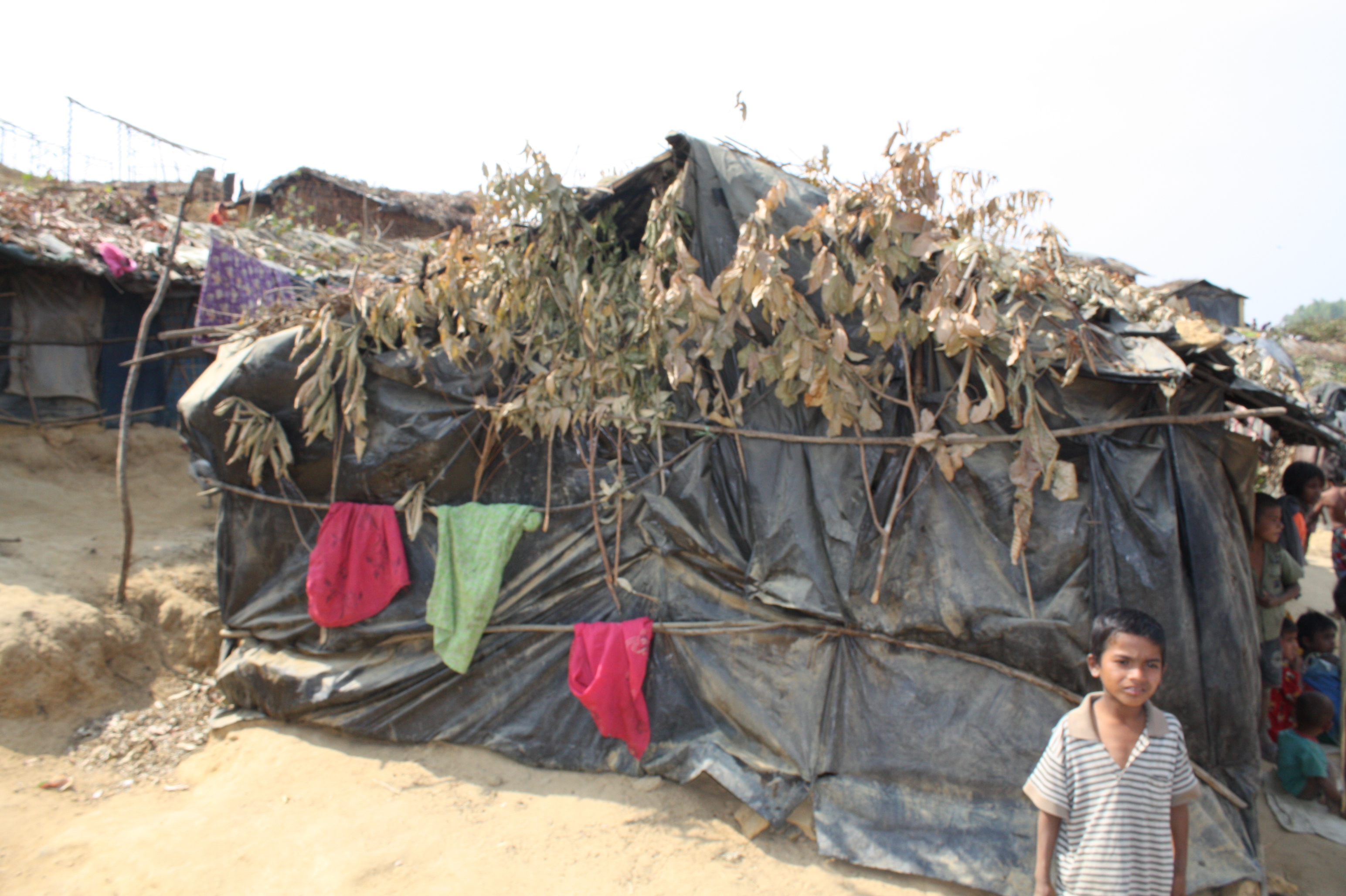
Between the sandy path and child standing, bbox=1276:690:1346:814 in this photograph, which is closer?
the sandy path

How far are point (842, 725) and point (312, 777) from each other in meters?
2.57

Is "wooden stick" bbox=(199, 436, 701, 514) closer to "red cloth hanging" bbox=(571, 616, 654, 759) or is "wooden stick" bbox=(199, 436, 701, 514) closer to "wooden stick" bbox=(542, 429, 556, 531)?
"wooden stick" bbox=(542, 429, 556, 531)

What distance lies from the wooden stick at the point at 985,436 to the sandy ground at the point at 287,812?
166cm

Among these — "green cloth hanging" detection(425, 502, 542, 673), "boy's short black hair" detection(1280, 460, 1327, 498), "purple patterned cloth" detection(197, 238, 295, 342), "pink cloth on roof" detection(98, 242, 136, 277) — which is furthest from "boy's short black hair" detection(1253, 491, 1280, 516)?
"pink cloth on roof" detection(98, 242, 136, 277)

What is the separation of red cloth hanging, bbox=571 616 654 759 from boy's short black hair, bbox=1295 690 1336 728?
3314 millimetres

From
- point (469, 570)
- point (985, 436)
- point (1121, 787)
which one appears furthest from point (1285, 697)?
point (469, 570)

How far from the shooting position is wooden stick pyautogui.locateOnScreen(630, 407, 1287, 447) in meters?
2.94

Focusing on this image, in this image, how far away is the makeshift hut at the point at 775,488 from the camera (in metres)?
3.06

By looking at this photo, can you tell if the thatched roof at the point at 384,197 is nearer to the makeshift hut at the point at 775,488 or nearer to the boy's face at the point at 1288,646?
the makeshift hut at the point at 775,488

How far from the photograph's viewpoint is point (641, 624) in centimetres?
367

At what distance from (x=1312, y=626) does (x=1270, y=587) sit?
828 mm

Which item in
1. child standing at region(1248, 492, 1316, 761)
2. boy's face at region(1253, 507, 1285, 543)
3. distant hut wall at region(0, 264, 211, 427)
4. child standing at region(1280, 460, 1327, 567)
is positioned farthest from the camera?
distant hut wall at region(0, 264, 211, 427)

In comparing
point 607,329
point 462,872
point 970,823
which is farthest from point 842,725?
point 607,329

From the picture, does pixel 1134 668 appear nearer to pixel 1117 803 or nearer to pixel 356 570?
pixel 1117 803
